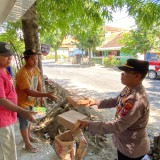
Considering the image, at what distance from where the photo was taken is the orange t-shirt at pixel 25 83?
2.78 meters

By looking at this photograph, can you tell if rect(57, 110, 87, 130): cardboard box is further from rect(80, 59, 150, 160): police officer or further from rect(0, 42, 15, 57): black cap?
rect(0, 42, 15, 57): black cap

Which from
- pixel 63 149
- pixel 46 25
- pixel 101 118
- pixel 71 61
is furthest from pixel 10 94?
pixel 71 61

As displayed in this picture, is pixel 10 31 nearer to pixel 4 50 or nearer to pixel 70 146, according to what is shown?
pixel 4 50

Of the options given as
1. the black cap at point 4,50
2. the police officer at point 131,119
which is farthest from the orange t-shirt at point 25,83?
the police officer at point 131,119

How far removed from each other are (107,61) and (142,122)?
2296 cm

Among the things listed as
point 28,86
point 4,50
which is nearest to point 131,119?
point 4,50

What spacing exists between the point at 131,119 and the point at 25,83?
154 cm

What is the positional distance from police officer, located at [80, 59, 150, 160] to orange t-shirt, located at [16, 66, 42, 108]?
115 centimetres

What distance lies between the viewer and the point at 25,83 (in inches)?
109

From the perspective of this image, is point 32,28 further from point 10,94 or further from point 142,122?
point 142,122

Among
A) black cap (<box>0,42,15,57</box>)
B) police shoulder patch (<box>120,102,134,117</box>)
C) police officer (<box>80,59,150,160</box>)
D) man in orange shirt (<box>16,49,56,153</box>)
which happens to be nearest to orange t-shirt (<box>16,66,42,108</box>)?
man in orange shirt (<box>16,49,56,153</box>)

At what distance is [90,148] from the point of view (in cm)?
384

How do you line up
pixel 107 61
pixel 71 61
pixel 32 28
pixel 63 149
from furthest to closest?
pixel 71 61, pixel 107 61, pixel 32 28, pixel 63 149

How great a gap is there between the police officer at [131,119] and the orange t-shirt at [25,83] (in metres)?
1.15
